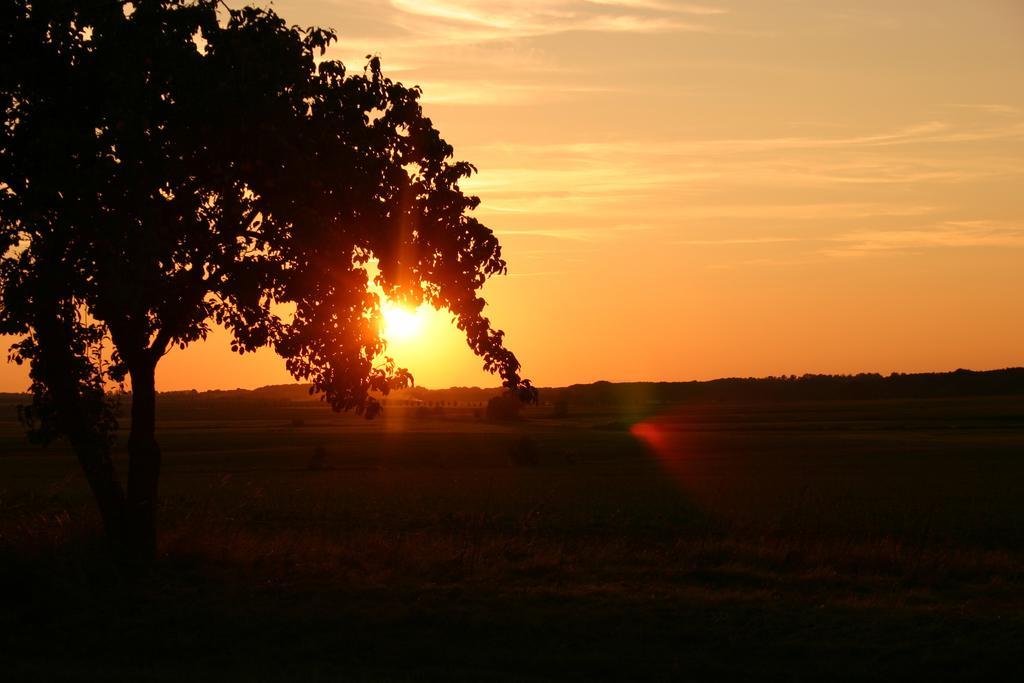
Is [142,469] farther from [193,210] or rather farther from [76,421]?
[193,210]

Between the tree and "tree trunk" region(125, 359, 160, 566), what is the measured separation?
1.1 inches

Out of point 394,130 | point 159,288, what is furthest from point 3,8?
point 394,130

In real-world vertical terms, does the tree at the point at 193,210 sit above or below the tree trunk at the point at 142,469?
above

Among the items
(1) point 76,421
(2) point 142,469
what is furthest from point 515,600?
(1) point 76,421

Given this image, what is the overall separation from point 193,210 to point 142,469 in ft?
11.8

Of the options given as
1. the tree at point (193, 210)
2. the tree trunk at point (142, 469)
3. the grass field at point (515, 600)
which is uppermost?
the tree at point (193, 210)

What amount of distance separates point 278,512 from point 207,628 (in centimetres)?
1776

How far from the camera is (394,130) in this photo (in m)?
15.7

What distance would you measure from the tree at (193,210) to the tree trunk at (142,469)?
1.1 inches

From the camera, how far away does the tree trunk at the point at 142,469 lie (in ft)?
48.6

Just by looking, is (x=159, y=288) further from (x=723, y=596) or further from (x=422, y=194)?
(x=723, y=596)

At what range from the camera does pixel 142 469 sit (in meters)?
15.2

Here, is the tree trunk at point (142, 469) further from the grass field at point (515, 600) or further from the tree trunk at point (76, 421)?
the grass field at point (515, 600)

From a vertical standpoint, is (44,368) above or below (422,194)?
below
